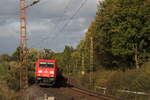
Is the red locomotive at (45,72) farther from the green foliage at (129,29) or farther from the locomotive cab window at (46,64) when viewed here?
the green foliage at (129,29)

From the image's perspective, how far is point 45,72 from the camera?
32.9 m

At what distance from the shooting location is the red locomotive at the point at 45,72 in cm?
3284

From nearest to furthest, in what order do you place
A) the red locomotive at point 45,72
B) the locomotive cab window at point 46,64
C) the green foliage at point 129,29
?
the red locomotive at point 45,72 → the locomotive cab window at point 46,64 → the green foliage at point 129,29

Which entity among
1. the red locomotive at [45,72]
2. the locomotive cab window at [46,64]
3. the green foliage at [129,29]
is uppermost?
the green foliage at [129,29]

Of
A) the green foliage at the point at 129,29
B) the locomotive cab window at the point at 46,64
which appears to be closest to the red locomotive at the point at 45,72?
the locomotive cab window at the point at 46,64

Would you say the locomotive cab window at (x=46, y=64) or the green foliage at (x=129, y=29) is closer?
the locomotive cab window at (x=46, y=64)

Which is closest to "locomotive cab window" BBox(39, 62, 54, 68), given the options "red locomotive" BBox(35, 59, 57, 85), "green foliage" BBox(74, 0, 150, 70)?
"red locomotive" BBox(35, 59, 57, 85)

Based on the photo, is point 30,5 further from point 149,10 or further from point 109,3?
point 149,10

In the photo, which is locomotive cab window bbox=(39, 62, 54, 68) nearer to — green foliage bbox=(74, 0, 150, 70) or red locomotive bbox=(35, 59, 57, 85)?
red locomotive bbox=(35, 59, 57, 85)

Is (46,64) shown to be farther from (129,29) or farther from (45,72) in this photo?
(129,29)

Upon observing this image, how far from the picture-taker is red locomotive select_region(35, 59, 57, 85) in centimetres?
3284

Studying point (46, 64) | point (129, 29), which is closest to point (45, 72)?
point (46, 64)

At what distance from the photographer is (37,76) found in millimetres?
33000

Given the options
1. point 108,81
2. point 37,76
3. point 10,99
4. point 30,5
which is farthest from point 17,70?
point 10,99
